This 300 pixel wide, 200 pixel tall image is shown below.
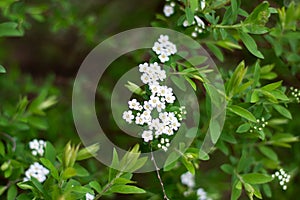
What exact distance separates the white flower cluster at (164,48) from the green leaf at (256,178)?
1.24 ft

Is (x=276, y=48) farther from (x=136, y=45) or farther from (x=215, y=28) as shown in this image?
(x=136, y=45)

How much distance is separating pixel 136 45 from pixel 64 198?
76cm

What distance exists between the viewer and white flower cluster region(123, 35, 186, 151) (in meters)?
1.14

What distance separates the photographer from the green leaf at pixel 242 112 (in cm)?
120

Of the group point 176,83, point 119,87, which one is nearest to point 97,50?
point 119,87

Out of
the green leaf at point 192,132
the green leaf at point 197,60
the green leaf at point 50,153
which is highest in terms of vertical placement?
the green leaf at point 197,60

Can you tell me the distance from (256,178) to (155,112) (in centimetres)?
34

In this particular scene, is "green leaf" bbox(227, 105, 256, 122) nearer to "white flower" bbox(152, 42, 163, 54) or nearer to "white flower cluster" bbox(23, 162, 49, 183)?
"white flower" bbox(152, 42, 163, 54)

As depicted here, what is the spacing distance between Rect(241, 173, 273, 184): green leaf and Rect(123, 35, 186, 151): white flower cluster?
0.85 ft

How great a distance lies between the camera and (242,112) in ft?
3.99

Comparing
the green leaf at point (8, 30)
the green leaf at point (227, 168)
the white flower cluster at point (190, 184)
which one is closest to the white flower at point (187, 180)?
the white flower cluster at point (190, 184)

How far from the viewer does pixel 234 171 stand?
1385 millimetres

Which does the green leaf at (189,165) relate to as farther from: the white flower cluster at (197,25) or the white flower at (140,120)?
the white flower cluster at (197,25)

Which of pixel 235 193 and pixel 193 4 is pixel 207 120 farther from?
pixel 193 4
